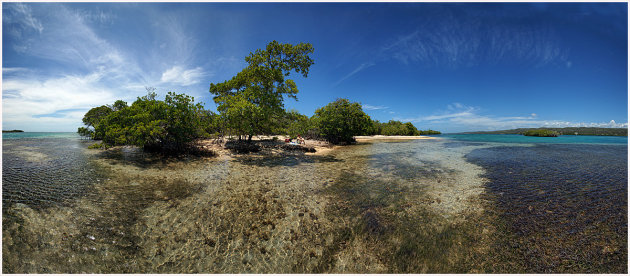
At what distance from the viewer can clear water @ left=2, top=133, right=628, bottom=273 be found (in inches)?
180

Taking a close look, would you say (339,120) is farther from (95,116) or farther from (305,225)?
(95,116)

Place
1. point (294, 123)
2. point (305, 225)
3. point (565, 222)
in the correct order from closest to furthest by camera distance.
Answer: point (305, 225)
point (565, 222)
point (294, 123)

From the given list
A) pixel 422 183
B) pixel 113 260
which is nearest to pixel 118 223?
pixel 113 260

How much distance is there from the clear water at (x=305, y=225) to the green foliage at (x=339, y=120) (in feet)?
87.1

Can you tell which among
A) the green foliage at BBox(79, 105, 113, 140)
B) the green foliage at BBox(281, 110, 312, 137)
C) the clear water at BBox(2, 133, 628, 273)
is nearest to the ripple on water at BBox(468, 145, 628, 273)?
the clear water at BBox(2, 133, 628, 273)

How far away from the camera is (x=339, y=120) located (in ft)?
122

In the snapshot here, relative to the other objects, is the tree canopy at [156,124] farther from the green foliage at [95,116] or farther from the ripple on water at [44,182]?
the green foliage at [95,116]

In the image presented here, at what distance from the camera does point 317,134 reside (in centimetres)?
3888

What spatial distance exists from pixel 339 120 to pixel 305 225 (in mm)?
31840

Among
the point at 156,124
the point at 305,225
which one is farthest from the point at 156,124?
the point at 305,225

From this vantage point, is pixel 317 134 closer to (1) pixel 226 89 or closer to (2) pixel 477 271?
(1) pixel 226 89

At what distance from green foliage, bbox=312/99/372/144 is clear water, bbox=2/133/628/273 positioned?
2655cm

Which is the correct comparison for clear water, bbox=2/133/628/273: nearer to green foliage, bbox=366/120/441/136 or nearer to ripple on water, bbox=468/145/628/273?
ripple on water, bbox=468/145/628/273

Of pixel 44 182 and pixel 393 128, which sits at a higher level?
pixel 393 128
